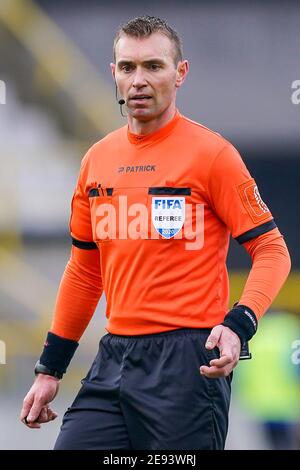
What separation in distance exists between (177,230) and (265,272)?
253mm

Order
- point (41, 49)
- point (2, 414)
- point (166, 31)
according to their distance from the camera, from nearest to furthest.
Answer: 1. point (166, 31)
2. point (2, 414)
3. point (41, 49)

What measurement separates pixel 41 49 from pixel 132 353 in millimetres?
4218

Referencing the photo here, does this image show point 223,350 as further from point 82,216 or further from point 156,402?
point 82,216

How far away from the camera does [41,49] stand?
6742mm

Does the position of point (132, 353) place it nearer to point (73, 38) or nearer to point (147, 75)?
point (147, 75)

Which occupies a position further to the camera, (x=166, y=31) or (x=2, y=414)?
(x=2, y=414)

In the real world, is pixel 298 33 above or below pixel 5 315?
above

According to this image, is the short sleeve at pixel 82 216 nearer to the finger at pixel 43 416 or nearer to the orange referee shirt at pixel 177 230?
the orange referee shirt at pixel 177 230

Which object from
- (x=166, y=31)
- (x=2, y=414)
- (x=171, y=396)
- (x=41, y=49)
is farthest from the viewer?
(x=41, y=49)

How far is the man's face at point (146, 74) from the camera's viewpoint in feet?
9.57

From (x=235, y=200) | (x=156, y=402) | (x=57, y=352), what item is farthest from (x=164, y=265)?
(x=57, y=352)

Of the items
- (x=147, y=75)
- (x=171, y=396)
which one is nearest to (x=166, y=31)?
(x=147, y=75)

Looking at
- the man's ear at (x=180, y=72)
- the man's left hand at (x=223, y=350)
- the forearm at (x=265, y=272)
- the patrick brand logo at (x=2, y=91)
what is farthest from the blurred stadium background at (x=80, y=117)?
the man's left hand at (x=223, y=350)

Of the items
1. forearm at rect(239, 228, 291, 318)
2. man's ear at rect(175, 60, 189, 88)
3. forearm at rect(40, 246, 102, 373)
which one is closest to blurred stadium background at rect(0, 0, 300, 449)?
forearm at rect(40, 246, 102, 373)
